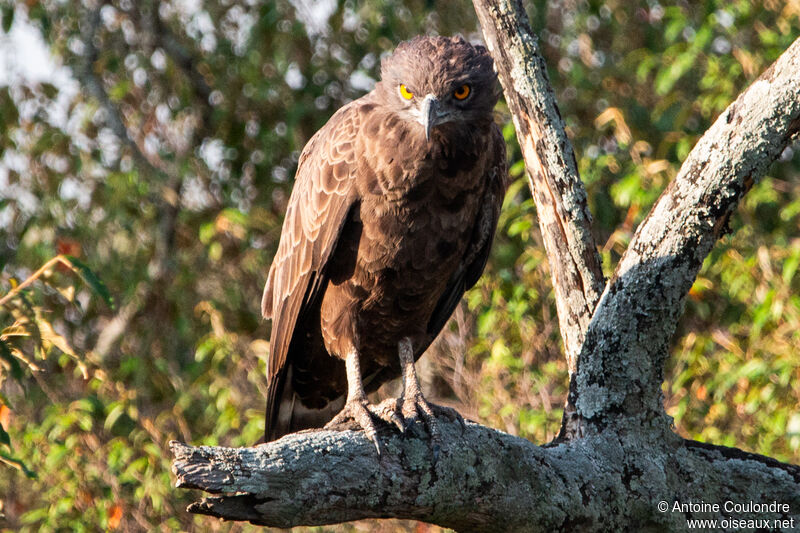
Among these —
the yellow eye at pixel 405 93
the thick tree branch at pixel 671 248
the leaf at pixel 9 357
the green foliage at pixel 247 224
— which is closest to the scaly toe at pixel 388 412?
the thick tree branch at pixel 671 248

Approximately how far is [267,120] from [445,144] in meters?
4.16

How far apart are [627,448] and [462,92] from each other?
60.2 inches

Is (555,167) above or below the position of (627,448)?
above

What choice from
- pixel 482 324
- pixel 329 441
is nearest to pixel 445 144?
pixel 329 441

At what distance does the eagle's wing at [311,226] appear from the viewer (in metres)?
3.82

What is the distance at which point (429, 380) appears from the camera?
21.3ft

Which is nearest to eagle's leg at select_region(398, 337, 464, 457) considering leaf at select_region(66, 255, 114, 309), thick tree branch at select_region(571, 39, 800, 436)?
thick tree branch at select_region(571, 39, 800, 436)

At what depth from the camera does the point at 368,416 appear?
10.5 feet

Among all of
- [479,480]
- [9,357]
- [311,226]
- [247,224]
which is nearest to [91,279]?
[9,357]

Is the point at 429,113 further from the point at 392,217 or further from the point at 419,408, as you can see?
the point at 419,408

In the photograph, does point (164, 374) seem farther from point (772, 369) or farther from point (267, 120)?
Result: point (772, 369)

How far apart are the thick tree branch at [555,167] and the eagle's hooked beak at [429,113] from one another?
36 cm

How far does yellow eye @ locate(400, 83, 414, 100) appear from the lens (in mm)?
3744

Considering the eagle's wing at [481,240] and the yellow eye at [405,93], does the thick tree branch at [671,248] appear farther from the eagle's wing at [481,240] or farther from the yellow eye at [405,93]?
the yellow eye at [405,93]
